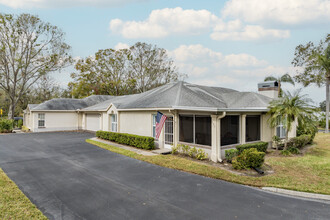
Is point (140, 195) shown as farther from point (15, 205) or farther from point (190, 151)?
point (190, 151)

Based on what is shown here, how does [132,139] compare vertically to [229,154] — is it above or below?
above

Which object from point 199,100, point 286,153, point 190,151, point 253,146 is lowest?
point 286,153

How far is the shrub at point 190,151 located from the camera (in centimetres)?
1077

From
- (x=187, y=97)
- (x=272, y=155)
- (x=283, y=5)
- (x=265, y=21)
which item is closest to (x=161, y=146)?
(x=187, y=97)

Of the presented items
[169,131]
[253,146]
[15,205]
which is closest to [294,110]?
[253,146]

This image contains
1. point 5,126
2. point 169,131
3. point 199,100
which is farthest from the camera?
point 5,126

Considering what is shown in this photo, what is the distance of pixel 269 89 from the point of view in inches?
607

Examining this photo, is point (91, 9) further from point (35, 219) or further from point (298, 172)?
point (298, 172)

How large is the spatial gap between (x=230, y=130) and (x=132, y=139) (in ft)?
22.6

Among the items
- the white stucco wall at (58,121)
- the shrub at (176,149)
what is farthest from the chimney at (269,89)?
the white stucco wall at (58,121)

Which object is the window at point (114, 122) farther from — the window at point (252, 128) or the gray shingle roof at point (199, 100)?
the window at point (252, 128)

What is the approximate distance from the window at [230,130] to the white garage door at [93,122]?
16.8 meters

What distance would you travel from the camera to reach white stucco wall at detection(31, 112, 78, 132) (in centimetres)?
2466

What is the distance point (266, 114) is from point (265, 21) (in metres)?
6.49
